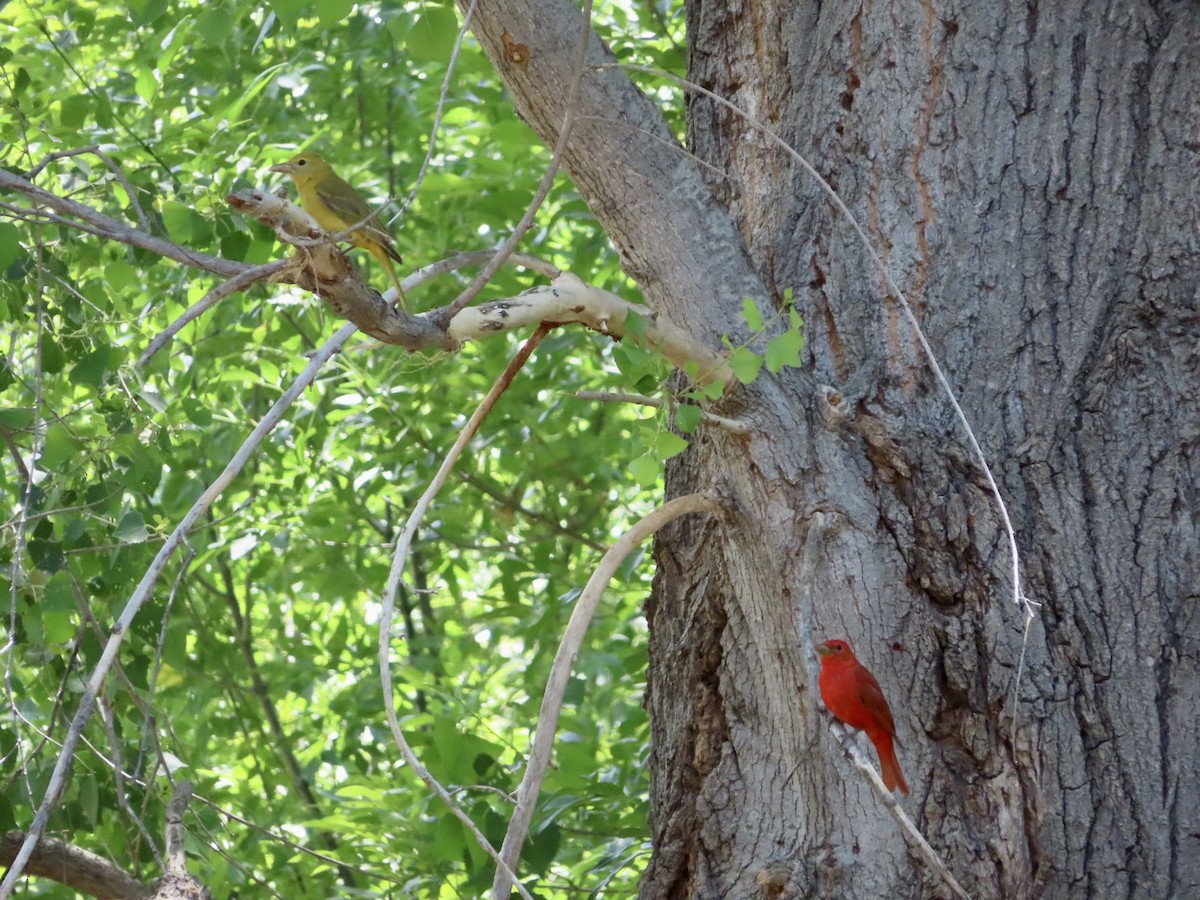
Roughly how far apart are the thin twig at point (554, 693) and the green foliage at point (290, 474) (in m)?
0.96

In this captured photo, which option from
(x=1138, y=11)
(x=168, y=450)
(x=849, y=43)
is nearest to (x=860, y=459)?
(x=849, y=43)

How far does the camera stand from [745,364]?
1.65m

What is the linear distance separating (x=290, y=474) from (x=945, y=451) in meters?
3.28

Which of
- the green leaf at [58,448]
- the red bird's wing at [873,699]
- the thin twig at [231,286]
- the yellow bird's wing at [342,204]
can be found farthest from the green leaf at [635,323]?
the yellow bird's wing at [342,204]

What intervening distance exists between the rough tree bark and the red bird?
1.6 inches

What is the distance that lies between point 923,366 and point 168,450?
1.74 m

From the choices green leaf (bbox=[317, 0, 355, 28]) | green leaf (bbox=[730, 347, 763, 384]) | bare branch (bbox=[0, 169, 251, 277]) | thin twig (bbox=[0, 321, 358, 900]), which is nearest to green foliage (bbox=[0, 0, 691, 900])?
green leaf (bbox=[317, 0, 355, 28])

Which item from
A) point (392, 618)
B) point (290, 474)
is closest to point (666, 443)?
point (392, 618)

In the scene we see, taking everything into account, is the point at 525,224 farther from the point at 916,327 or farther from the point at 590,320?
the point at 916,327

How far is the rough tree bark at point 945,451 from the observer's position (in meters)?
1.81

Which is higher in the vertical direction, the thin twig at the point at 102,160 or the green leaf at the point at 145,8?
the green leaf at the point at 145,8

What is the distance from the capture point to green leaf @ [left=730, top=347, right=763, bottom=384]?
1643 mm

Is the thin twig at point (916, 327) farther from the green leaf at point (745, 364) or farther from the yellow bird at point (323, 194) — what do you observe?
the yellow bird at point (323, 194)

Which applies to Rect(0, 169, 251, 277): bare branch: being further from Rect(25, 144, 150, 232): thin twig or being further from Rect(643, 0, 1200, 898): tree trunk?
Rect(643, 0, 1200, 898): tree trunk
